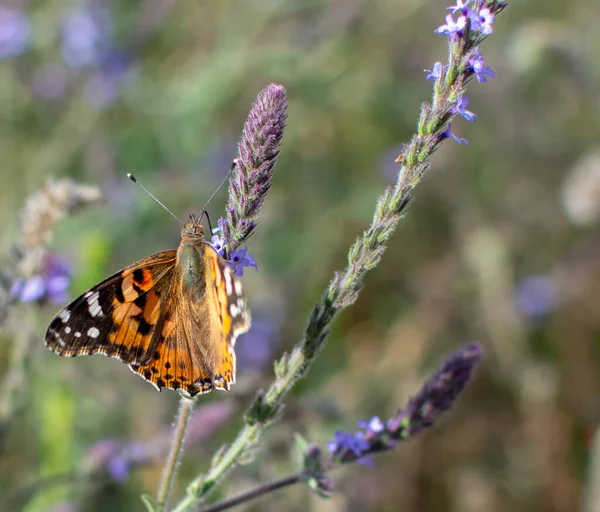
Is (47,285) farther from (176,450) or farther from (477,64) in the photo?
(477,64)

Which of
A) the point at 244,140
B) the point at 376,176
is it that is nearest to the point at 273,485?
the point at 244,140

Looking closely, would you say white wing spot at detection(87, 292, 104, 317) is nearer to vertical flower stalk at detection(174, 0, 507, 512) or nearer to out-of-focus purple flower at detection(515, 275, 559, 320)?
vertical flower stalk at detection(174, 0, 507, 512)

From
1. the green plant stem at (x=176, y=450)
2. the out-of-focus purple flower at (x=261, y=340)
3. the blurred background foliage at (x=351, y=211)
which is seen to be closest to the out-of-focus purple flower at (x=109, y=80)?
the blurred background foliage at (x=351, y=211)

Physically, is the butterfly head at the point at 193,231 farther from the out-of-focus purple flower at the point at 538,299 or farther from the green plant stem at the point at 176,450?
the out-of-focus purple flower at the point at 538,299

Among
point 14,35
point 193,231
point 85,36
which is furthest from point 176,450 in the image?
point 14,35

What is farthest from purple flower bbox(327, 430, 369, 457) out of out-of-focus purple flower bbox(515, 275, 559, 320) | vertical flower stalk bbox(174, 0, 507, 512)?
out-of-focus purple flower bbox(515, 275, 559, 320)
